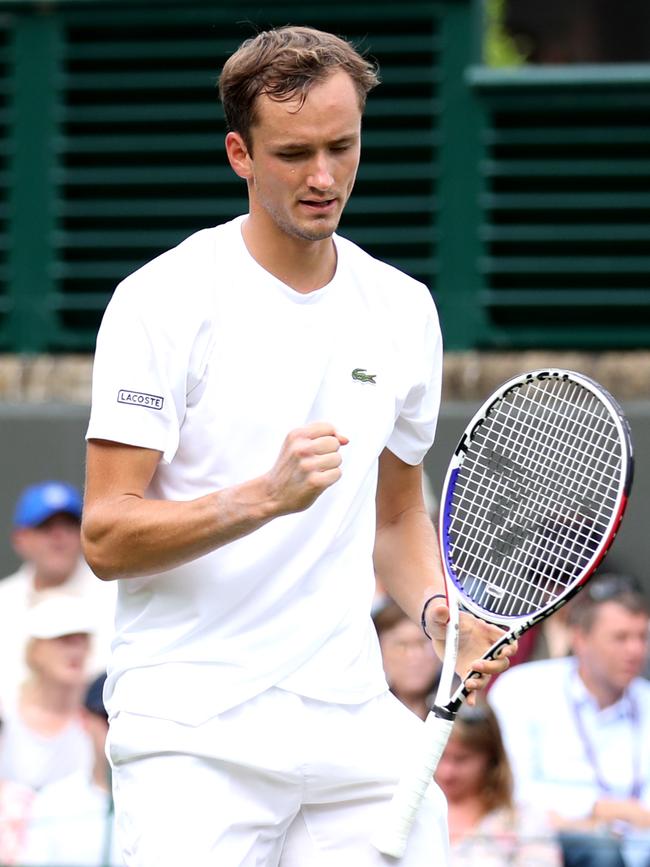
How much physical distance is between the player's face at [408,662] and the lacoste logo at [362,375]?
9.12ft

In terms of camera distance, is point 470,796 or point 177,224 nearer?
point 470,796

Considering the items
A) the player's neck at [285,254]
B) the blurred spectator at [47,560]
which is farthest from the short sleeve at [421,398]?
the blurred spectator at [47,560]

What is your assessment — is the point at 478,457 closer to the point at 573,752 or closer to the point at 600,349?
the point at 573,752

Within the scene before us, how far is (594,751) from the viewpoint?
6047 millimetres

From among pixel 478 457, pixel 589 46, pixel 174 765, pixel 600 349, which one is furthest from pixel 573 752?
pixel 589 46

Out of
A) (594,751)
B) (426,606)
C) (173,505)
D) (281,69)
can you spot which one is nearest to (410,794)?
(426,606)

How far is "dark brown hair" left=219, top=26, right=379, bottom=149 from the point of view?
307 centimetres

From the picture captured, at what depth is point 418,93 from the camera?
7789 mm

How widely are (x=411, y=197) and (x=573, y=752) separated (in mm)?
2858

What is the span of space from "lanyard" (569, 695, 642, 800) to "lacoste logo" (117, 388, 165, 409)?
3414mm

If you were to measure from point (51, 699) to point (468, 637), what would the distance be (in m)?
3.47

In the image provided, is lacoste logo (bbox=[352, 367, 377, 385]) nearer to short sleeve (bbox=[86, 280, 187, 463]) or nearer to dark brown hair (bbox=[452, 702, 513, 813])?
short sleeve (bbox=[86, 280, 187, 463])

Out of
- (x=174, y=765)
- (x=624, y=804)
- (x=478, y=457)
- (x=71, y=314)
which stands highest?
(x=478, y=457)

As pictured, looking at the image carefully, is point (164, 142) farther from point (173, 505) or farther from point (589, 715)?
point (173, 505)
